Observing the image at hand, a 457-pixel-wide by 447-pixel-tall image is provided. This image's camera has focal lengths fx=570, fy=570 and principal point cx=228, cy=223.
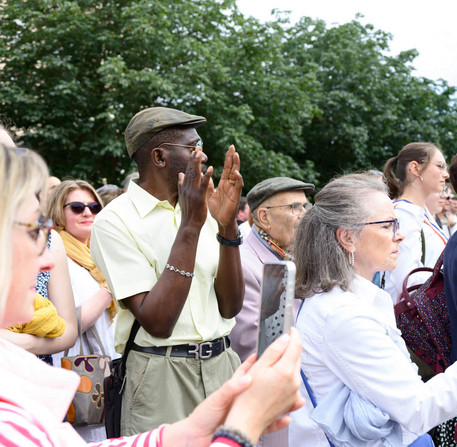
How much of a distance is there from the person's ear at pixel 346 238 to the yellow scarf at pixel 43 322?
55.4 inches

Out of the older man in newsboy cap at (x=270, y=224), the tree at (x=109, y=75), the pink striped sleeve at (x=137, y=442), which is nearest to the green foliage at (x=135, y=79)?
the tree at (x=109, y=75)

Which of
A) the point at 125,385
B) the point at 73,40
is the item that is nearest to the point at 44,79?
the point at 73,40

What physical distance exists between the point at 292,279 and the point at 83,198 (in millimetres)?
3177

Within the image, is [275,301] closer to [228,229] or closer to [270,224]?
[228,229]

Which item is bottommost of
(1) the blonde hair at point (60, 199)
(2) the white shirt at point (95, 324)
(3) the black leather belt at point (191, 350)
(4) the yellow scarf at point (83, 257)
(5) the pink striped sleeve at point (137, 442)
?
(2) the white shirt at point (95, 324)

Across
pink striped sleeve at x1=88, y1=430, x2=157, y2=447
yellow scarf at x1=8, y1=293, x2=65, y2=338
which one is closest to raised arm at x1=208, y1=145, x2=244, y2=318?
yellow scarf at x1=8, y1=293, x2=65, y2=338

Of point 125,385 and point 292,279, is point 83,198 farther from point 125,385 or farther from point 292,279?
point 292,279

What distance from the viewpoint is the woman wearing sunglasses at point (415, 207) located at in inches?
166

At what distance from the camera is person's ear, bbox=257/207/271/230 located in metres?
4.20

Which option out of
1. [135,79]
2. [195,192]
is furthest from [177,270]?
[135,79]

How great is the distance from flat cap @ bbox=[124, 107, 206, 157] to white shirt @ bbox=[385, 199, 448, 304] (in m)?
2.08

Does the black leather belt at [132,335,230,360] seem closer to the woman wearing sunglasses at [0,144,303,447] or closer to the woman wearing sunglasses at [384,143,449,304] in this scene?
the woman wearing sunglasses at [0,144,303,447]

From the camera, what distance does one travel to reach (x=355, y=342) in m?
2.24

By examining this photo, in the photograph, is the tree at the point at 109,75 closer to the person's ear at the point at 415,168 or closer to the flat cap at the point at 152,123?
the person's ear at the point at 415,168
